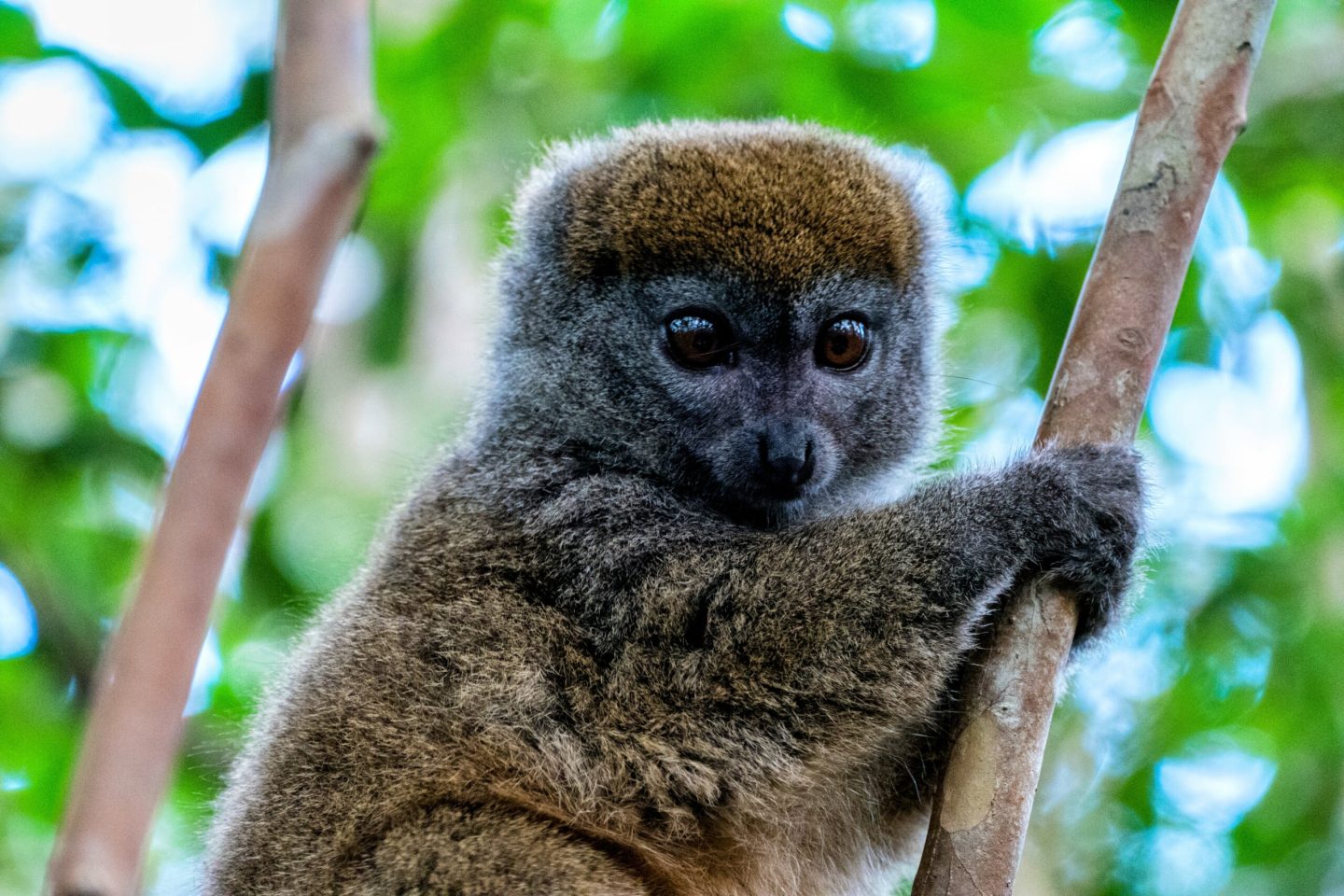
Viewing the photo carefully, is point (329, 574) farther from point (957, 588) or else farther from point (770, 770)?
point (957, 588)

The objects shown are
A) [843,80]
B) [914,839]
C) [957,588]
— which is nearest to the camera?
[957,588]

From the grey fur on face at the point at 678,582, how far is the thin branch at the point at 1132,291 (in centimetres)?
20

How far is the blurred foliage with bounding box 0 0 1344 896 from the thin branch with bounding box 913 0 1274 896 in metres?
2.01

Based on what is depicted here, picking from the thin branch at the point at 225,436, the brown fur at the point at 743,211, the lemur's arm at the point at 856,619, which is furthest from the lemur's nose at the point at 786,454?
the thin branch at the point at 225,436

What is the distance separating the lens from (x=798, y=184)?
5867 millimetres

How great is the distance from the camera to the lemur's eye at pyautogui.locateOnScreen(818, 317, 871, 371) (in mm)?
5824

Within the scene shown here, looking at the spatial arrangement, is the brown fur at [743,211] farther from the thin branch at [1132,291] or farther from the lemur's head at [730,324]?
the thin branch at [1132,291]

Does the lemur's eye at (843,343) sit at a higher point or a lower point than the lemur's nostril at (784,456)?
higher

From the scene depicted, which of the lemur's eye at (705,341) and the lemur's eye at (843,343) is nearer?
the lemur's eye at (705,341)

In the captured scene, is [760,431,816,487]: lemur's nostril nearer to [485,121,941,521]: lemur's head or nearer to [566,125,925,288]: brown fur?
[485,121,941,521]: lemur's head

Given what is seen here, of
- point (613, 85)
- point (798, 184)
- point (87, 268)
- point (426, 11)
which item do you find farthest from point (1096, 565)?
point (87, 268)

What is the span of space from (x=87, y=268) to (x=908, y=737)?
5760 millimetres

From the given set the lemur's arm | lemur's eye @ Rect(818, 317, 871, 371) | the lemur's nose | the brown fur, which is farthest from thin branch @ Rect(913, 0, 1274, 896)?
the brown fur

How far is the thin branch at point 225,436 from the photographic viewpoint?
1796mm
